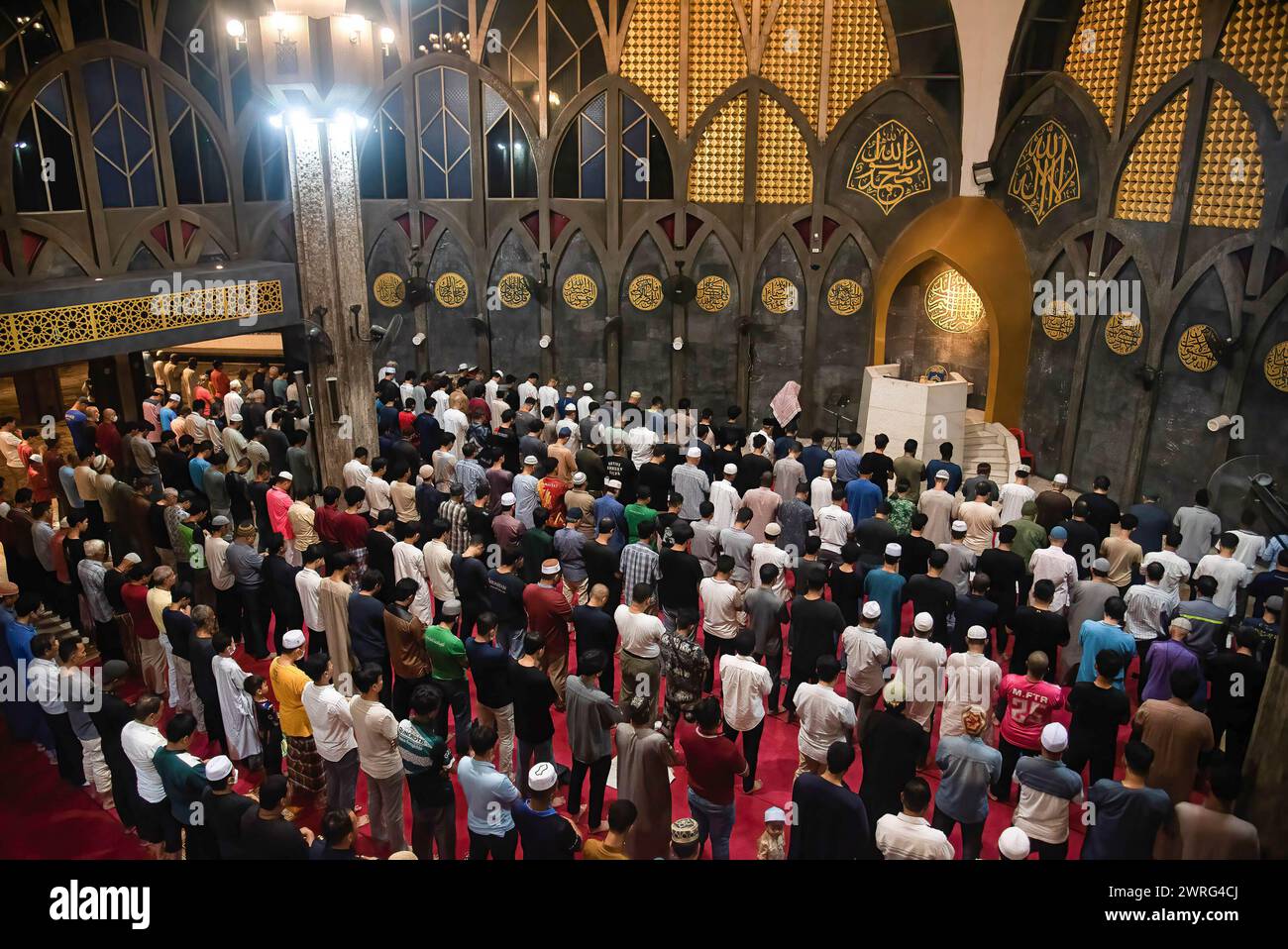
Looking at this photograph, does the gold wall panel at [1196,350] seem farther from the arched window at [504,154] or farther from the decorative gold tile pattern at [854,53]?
the arched window at [504,154]

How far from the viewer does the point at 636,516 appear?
8.33 m

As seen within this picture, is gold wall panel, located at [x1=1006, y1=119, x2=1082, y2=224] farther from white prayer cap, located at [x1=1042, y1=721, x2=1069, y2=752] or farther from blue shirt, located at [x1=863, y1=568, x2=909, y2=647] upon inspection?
white prayer cap, located at [x1=1042, y1=721, x2=1069, y2=752]

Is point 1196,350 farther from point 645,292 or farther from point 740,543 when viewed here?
point 645,292

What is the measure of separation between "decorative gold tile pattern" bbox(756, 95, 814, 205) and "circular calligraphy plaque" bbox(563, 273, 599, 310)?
10.4 feet

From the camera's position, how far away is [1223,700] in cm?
621

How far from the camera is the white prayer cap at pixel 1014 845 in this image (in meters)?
4.43

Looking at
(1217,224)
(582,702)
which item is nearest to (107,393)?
(582,702)

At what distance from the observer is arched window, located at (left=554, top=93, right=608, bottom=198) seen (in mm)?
14820

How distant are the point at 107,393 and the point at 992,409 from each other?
13.8 metres

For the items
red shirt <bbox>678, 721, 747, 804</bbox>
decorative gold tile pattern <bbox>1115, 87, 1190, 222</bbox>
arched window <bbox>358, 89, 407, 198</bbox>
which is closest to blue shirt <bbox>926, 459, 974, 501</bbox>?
decorative gold tile pattern <bbox>1115, 87, 1190, 222</bbox>

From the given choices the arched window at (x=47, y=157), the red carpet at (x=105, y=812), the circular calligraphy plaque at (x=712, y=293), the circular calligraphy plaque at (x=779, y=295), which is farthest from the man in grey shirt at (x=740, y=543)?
the arched window at (x=47, y=157)

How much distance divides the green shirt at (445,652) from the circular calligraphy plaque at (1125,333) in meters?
9.16

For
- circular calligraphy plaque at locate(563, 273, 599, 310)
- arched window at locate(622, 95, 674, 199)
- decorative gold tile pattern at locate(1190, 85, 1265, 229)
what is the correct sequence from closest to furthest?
decorative gold tile pattern at locate(1190, 85, 1265, 229) → arched window at locate(622, 95, 674, 199) → circular calligraphy plaque at locate(563, 273, 599, 310)

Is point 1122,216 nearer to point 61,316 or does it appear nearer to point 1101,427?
point 1101,427
